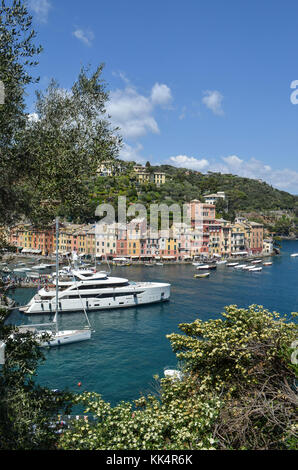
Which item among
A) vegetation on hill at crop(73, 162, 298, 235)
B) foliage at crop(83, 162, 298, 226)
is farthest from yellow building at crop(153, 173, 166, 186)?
vegetation on hill at crop(73, 162, 298, 235)

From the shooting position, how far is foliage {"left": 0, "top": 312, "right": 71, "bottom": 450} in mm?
3945

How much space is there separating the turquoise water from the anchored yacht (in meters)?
0.64

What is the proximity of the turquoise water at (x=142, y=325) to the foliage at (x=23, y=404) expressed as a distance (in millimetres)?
4915

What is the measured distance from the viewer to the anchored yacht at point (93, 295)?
2344 cm

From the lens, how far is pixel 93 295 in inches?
966

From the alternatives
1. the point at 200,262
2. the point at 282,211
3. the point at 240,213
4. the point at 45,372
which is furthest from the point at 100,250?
the point at 282,211

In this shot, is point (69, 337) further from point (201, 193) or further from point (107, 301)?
point (201, 193)

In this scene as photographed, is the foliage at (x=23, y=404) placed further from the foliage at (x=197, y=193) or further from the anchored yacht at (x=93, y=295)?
the foliage at (x=197, y=193)

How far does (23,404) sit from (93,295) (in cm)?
2070

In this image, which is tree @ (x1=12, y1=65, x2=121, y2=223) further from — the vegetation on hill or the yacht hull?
the vegetation on hill

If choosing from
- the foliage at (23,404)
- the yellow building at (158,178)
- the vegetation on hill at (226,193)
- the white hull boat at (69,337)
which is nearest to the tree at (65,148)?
the foliage at (23,404)

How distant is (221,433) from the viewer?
477cm
